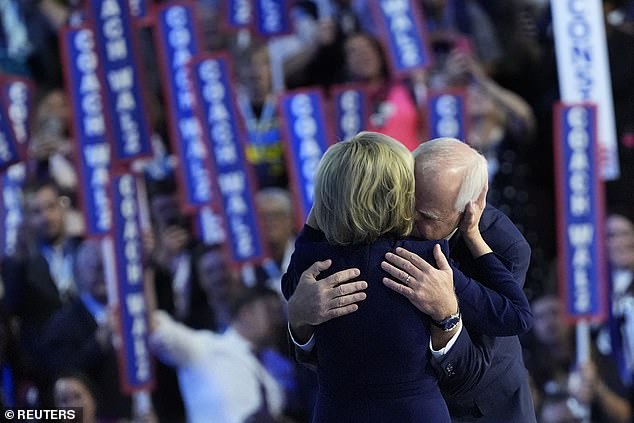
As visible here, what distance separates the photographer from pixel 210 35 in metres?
4.96

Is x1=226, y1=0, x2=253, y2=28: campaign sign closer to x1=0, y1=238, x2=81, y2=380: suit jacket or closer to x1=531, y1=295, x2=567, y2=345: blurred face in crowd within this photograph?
x1=0, y1=238, x2=81, y2=380: suit jacket

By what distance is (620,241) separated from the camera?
171 inches

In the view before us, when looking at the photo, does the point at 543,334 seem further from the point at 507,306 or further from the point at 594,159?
the point at 507,306

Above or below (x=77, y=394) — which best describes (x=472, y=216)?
above

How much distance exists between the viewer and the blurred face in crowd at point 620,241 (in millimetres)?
4336

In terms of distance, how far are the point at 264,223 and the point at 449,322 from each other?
307 centimetres

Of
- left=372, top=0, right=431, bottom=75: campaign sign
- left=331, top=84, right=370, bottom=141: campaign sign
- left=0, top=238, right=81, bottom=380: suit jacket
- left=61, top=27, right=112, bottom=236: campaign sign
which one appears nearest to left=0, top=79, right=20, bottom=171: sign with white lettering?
left=61, top=27, right=112, bottom=236: campaign sign

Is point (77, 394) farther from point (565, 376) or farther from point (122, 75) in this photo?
point (565, 376)

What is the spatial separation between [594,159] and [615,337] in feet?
2.36

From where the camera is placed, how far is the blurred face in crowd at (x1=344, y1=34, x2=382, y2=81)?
15.4 feet

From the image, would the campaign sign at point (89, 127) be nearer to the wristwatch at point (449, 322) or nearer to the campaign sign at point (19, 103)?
the campaign sign at point (19, 103)

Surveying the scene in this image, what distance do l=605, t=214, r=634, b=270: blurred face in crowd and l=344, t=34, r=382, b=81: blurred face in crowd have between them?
1153 mm

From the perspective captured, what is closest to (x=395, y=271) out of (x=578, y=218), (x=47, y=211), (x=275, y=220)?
(x=578, y=218)

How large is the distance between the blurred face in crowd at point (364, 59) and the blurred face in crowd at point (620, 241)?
115cm
